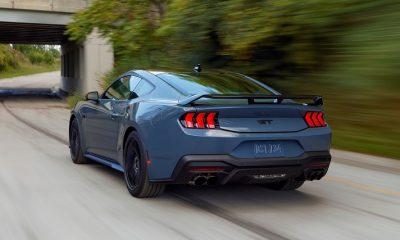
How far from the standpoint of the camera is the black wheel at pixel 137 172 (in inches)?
247

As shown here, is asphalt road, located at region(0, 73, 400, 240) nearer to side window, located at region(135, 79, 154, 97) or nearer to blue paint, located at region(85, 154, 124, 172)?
blue paint, located at region(85, 154, 124, 172)

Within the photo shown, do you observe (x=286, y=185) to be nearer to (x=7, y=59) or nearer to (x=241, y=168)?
(x=241, y=168)

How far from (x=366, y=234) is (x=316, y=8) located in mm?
7739

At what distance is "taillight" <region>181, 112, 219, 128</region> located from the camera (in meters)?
5.75

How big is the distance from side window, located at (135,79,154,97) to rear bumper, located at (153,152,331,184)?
130cm

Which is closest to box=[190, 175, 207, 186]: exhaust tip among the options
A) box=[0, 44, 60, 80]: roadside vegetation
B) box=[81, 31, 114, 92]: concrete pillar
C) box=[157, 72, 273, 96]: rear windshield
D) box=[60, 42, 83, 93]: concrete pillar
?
box=[157, 72, 273, 96]: rear windshield

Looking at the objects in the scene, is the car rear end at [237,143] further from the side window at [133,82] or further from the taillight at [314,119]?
the side window at [133,82]

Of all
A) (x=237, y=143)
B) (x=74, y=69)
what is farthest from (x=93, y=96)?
(x=74, y=69)

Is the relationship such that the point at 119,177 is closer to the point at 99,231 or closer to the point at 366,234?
the point at 99,231

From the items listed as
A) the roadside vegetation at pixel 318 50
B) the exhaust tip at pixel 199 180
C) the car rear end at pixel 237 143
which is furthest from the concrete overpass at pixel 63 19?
the exhaust tip at pixel 199 180

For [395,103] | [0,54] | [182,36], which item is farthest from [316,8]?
[0,54]

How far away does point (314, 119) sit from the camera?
6.22 meters

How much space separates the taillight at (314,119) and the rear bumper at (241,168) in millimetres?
334

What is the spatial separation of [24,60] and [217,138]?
108m
